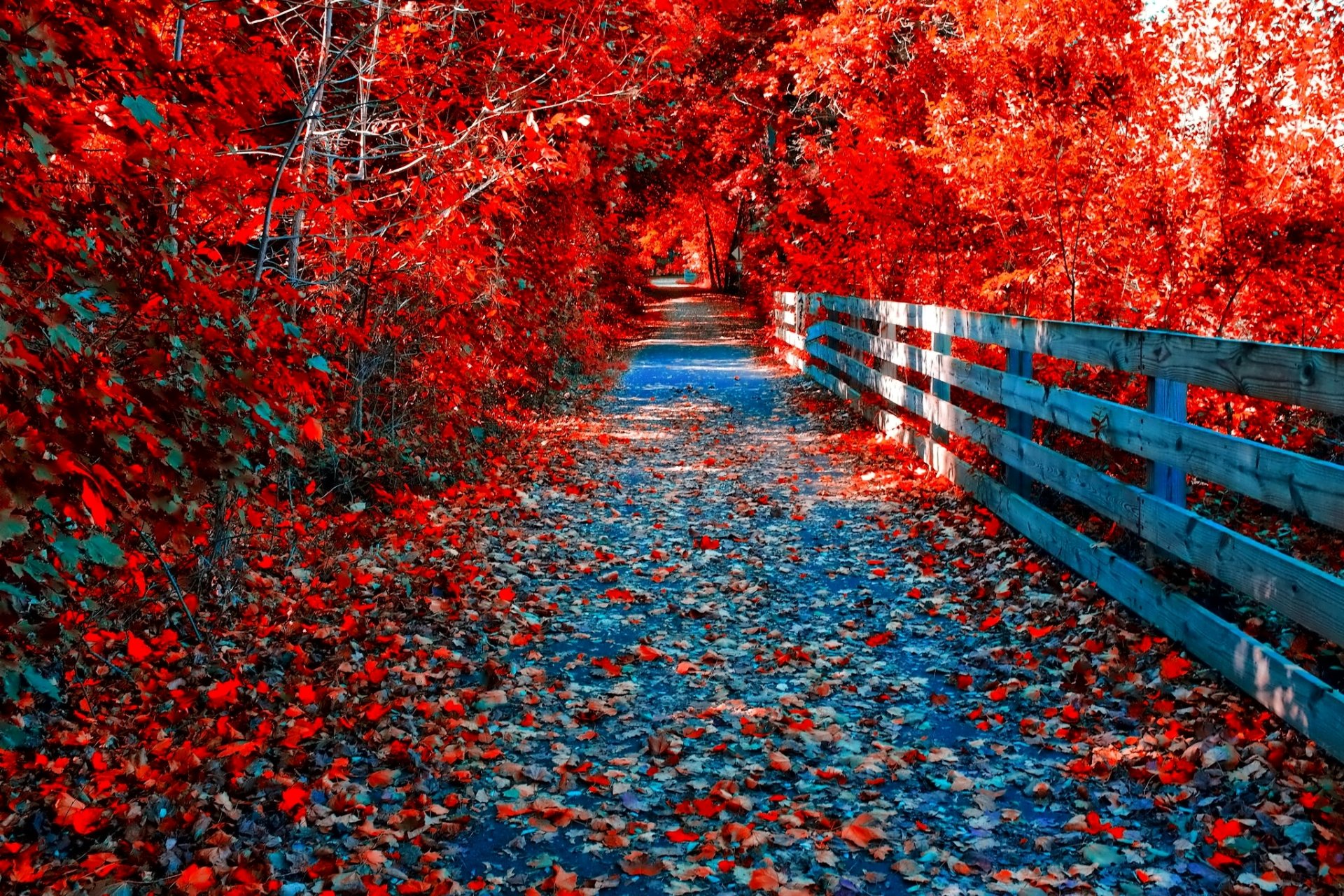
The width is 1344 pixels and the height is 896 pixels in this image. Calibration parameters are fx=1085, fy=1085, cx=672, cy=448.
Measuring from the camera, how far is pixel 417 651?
5.54 m

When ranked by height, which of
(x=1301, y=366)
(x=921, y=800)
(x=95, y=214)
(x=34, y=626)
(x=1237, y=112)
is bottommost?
(x=921, y=800)

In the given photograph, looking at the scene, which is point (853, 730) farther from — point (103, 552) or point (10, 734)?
point (10, 734)

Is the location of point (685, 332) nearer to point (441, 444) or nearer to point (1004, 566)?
point (441, 444)

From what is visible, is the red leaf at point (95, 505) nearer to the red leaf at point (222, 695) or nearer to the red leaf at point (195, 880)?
the red leaf at point (195, 880)

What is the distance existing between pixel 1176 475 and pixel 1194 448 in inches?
14.8

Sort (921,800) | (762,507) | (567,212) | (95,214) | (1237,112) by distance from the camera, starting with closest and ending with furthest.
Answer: (95,214)
(921,800)
(1237,112)
(762,507)
(567,212)

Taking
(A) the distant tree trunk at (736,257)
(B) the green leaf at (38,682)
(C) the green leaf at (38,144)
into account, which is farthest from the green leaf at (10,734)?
(A) the distant tree trunk at (736,257)

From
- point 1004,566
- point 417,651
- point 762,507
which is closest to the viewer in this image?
point 417,651

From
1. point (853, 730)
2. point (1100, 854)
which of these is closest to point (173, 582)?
point (853, 730)

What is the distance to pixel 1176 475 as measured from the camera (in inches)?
206

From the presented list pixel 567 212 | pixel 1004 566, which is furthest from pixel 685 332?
pixel 1004 566

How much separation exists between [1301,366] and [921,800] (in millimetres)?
2200

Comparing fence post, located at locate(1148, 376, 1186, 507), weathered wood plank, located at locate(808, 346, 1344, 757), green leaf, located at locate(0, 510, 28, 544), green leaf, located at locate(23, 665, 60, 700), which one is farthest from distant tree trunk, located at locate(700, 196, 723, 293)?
green leaf, located at locate(0, 510, 28, 544)

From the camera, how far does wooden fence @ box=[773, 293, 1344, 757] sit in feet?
13.0
